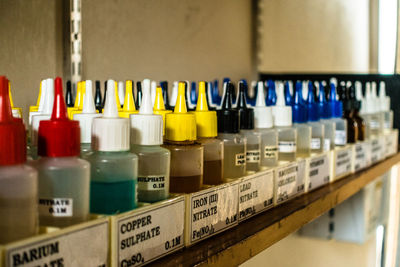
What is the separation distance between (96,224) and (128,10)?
2.40ft

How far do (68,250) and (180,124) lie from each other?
21 centimetres

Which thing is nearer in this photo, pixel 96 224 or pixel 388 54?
pixel 96 224

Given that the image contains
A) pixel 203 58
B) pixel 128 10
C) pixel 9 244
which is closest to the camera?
pixel 9 244

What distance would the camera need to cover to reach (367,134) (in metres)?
1.21

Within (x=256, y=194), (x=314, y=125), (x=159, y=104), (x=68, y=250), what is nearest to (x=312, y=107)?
(x=314, y=125)

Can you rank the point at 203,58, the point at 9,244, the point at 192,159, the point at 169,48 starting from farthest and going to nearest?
the point at 203,58 → the point at 169,48 → the point at 192,159 → the point at 9,244

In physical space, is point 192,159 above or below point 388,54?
below

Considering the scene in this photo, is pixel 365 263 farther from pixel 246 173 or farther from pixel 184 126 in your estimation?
pixel 184 126

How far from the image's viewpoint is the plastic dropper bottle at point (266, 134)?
30.3 inches

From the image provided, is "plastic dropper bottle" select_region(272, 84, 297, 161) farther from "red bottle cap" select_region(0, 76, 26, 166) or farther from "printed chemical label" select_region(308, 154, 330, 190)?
"red bottle cap" select_region(0, 76, 26, 166)

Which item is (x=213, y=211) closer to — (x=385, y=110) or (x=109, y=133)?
(x=109, y=133)

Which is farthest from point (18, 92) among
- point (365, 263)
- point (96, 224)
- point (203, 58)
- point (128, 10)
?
point (365, 263)

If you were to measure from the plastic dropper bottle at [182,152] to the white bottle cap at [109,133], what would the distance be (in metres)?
0.10

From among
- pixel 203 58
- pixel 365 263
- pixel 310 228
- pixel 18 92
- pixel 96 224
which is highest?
pixel 203 58
